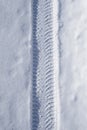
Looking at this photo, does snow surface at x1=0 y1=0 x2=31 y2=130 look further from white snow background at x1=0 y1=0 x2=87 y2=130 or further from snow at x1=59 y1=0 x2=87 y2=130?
snow at x1=59 y1=0 x2=87 y2=130

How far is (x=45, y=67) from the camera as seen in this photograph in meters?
0.90

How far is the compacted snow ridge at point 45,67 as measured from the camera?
0.84 metres

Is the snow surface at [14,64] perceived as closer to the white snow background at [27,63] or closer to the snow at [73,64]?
the white snow background at [27,63]

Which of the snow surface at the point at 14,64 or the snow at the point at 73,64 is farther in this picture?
the snow surface at the point at 14,64

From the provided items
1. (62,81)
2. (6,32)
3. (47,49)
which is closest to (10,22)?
(6,32)

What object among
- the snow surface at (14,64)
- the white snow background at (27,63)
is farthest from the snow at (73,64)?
the snow surface at (14,64)

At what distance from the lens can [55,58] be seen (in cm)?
88

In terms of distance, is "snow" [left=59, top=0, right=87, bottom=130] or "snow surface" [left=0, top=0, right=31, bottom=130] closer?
"snow" [left=59, top=0, right=87, bottom=130]

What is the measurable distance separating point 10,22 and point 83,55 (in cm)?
30

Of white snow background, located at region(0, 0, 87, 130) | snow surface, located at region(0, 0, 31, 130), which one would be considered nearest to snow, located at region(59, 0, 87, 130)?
white snow background, located at region(0, 0, 87, 130)

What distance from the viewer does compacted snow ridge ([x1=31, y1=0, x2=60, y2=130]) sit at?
33.1 inches

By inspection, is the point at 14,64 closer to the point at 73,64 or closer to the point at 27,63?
the point at 27,63

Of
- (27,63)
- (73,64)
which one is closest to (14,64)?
(27,63)

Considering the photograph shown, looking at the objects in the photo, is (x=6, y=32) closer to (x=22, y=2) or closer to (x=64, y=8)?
(x=22, y=2)
